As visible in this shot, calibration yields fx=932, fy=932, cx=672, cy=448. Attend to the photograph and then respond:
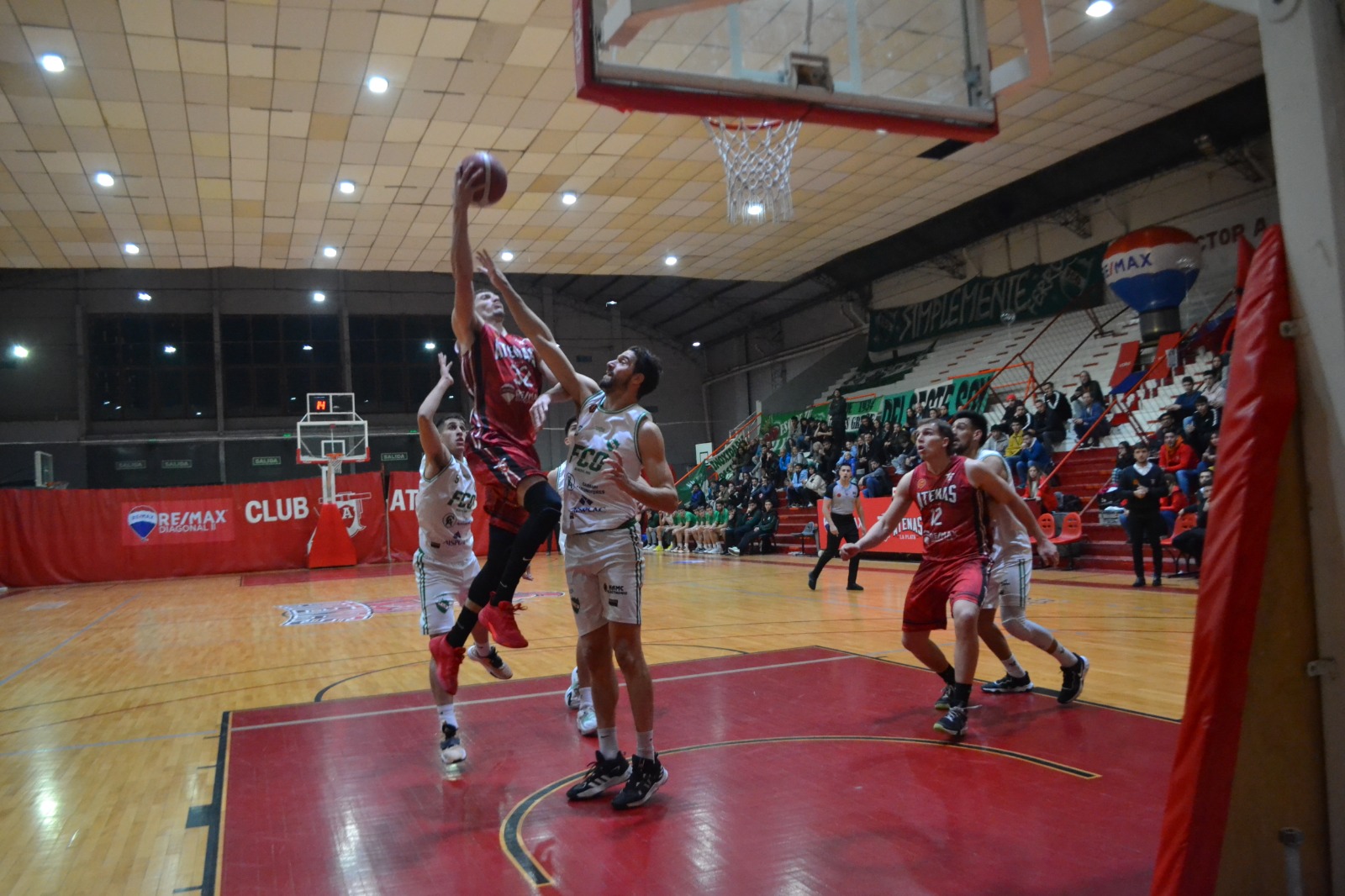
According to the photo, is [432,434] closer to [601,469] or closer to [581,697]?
[601,469]

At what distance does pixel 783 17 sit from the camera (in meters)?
4.79

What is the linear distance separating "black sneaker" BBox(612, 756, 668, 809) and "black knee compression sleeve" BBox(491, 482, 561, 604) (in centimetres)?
114

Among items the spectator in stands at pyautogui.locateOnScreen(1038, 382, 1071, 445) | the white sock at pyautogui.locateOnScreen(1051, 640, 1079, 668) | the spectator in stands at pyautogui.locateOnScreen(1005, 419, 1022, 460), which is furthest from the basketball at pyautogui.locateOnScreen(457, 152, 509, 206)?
the spectator in stands at pyautogui.locateOnScreen(1038, 382, 1071, 445)

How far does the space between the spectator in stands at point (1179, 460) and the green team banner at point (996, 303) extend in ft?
24.9

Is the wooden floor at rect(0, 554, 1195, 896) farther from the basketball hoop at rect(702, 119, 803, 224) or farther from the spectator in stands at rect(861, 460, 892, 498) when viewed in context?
the basketball hoop at rect(702, 119, 803, 224)

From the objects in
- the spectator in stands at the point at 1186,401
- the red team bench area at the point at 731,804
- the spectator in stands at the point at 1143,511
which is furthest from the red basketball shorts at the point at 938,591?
the spectator in stands at the point at 1186,401

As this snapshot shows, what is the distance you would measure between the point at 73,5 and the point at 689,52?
28.5ft

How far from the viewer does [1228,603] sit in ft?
7.44

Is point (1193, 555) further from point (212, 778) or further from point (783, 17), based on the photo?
point (212, 778)

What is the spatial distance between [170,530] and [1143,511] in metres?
18.6

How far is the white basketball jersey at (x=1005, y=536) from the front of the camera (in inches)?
219

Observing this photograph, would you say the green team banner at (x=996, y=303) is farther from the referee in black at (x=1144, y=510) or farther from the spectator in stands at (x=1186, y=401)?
the referee in black at (x=1144, y=510)

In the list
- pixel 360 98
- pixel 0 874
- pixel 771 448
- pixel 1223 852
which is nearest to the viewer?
pixel 1223 852

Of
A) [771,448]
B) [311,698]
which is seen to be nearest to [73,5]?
[311,698]
